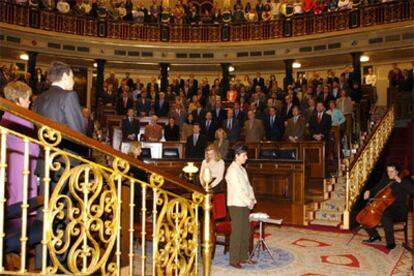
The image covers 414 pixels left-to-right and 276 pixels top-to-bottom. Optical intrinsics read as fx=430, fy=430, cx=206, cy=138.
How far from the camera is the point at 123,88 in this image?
1383cm

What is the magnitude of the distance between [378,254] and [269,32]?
12.8m

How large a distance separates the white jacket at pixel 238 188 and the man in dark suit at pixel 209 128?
562cm

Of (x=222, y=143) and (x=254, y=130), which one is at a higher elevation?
(x=254, y=130)

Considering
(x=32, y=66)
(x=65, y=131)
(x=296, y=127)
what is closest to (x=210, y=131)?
(x=296, y=127)

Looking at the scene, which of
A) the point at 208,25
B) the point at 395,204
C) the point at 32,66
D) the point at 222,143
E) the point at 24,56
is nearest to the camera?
the point at 395,204

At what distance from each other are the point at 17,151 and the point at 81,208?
642 mm

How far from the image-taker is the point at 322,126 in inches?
371

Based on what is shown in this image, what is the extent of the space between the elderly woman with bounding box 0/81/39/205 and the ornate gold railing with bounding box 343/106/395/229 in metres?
5.88

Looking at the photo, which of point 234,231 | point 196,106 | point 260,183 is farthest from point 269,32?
point 234,231

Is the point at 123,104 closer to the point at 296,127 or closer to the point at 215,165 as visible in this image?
the point at 296,127

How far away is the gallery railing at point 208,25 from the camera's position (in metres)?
14.7

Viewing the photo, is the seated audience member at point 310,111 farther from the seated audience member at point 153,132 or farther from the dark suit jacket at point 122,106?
the dark suit jacket at point 122,106

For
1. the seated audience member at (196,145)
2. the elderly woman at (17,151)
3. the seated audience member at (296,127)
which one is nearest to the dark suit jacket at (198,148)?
the seated audience member at (196,145)

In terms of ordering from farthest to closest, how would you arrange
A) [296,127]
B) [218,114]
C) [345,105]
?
[218,114] < [345,105] < [296,127]
